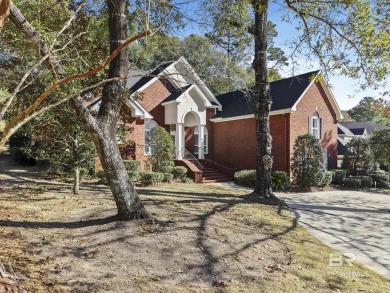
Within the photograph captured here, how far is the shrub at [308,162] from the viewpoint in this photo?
16844mm

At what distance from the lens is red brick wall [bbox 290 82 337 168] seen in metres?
19.4

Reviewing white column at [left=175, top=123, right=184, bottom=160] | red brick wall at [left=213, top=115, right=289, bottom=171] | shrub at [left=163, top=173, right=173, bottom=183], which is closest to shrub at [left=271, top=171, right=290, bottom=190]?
red brick wall at [left=213, top=115, right=289, bottom=171]

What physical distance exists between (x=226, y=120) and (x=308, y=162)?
7247mm

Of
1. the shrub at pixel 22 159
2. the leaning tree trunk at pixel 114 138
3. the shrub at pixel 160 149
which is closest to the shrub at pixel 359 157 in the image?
the shrub at pixel 160 149

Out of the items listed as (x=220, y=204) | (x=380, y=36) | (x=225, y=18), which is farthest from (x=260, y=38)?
(x=220, y=204)

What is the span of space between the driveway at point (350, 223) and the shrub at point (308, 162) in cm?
184

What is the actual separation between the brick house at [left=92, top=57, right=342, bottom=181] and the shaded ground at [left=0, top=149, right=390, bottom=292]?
11.2 metres

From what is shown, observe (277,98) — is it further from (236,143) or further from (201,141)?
(201,141)

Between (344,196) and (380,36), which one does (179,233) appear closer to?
(380,36)

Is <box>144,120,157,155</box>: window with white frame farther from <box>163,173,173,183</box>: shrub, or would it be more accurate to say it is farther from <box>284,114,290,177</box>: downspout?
<box>284,114,290,177</box>: downspout

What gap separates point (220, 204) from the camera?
388 inches

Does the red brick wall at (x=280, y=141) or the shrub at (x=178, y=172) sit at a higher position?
the red brick wall at (x=280, y=141)

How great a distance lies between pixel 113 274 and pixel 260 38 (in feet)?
32.7

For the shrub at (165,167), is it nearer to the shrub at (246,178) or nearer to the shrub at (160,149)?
the shrub at (160,149)
